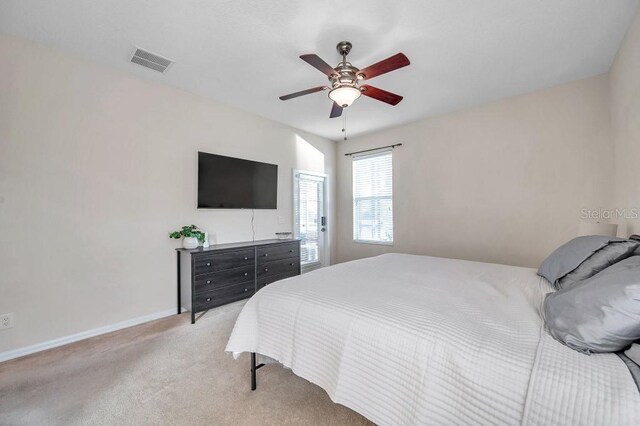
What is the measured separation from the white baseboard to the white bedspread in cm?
190

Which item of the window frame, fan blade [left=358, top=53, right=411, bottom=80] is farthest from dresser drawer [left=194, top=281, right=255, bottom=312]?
fan blade [left=358, top=53, right=411, bottom=80]

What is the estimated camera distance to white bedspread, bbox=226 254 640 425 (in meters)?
0.81

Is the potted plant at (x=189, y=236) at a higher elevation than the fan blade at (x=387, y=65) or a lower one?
lower

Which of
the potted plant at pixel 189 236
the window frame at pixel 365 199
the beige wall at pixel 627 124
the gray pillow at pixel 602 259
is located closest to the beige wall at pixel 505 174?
the window frame at pixel 365 199

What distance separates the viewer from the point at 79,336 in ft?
8.30

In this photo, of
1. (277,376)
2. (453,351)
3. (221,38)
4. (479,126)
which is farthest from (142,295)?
(479,126)

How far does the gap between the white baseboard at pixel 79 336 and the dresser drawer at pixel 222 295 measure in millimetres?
509

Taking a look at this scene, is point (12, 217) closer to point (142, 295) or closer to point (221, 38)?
point (142, 295)

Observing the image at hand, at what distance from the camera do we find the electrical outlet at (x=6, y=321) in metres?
2.18

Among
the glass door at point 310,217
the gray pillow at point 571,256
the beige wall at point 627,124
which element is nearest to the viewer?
the gray pillow at point 571,256

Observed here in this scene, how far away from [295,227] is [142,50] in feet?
9.96

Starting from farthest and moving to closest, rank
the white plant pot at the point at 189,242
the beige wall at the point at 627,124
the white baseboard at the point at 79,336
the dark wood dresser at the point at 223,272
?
the white plant pot at the point at 189,242, the dark wood dresser at the point at 223,272, the white baseboard at the point at 79,336, the beige wall at the point at 627,124

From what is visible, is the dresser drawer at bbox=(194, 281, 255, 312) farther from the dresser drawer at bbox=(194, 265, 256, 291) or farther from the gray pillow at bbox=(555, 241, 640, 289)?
the gray pillow at bbox=(555, 241, 640, 289)

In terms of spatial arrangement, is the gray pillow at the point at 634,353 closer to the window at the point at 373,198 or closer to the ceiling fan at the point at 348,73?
the ceiling fan at the point at 348,73
